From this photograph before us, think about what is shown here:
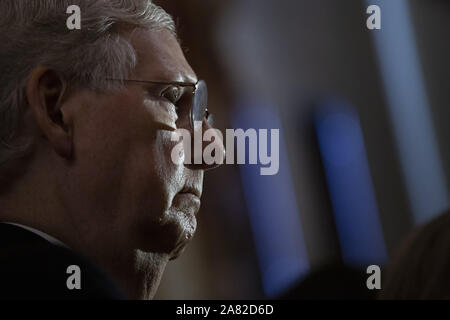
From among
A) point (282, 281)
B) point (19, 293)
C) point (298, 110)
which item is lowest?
point (282, 281)

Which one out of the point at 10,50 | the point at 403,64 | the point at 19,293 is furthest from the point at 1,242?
the point at 403,64

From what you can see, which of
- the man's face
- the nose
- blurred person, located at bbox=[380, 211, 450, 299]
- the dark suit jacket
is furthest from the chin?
blurred person, located at bbox=[380, 211, 450, 299]

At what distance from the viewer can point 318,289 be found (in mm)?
1857

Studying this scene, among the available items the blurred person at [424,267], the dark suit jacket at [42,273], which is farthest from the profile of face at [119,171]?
the blurred person at [424,267]

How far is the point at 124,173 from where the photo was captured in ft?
5.71

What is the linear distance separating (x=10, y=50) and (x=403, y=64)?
1.00 m

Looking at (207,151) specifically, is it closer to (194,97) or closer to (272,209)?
(194,97)

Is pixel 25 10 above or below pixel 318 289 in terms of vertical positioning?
above

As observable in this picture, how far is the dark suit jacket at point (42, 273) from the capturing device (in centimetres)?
148

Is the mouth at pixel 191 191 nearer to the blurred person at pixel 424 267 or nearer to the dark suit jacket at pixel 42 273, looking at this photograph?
the dark suit jacket at pixel 42 273

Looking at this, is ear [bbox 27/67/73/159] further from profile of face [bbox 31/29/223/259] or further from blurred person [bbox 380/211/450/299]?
blurred person [bbox 380/211/450/299]

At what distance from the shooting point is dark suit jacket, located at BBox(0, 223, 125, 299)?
1.48 metres

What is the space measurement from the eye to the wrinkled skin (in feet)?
0.25
